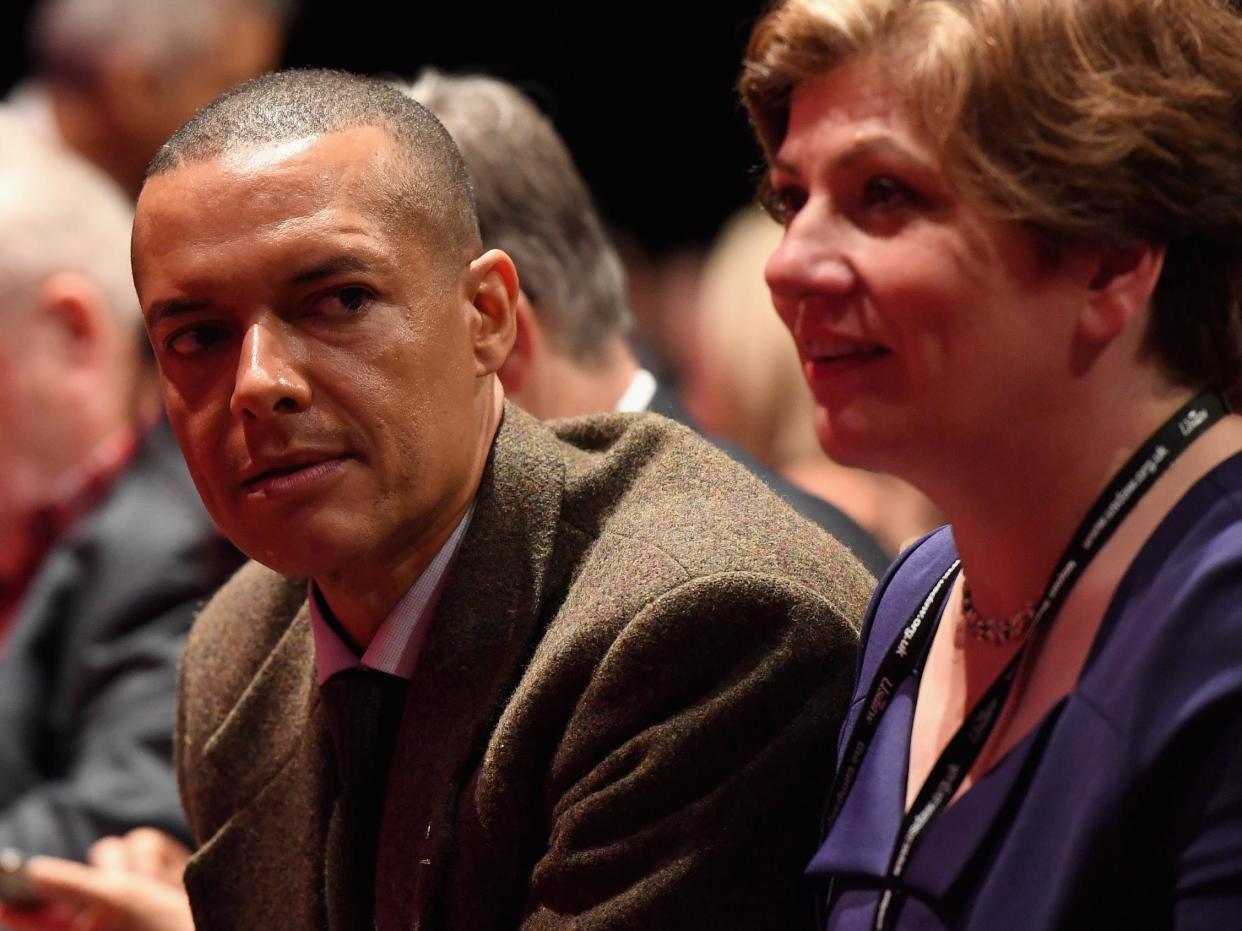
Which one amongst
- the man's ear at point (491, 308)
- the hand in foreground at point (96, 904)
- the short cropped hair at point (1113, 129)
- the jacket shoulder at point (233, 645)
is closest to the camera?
the short cropped hair at point (1113, 129)

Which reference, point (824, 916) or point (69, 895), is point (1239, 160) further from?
point (69, 895)

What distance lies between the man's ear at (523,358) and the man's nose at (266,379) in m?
0.94

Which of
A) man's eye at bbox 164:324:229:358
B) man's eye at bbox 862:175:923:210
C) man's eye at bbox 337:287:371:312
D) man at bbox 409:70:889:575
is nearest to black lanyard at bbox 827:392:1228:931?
man's eye at bbox 862:175:923:210

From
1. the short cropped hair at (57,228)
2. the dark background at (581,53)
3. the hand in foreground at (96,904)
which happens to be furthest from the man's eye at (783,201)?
the dark background at (581,53)

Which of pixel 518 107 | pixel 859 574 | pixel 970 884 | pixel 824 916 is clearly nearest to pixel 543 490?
pixel 859 574

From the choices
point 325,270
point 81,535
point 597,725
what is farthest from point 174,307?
point 81,535

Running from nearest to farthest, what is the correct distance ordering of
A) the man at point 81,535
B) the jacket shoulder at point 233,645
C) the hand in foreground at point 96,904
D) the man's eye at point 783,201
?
the man's eye at point 783,201 < the jacket shoulder at point 233,645 < the hand in foreground at point 96,904 < the man at point 81,535

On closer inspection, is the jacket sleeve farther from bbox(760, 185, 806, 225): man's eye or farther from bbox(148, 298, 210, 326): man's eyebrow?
bbox(148, 298, 210, 326): man's eyebrow

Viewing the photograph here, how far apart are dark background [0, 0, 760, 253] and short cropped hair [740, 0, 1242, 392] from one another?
3837 mm

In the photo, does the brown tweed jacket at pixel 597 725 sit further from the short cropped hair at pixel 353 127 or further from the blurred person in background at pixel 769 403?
the blurred person in background at pixel 769 403

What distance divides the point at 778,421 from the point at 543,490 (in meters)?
1.89

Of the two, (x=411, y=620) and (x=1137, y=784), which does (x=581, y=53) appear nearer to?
(x=411, y=620)

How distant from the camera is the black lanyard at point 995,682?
1453mm

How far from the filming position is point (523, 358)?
2.65 meters
